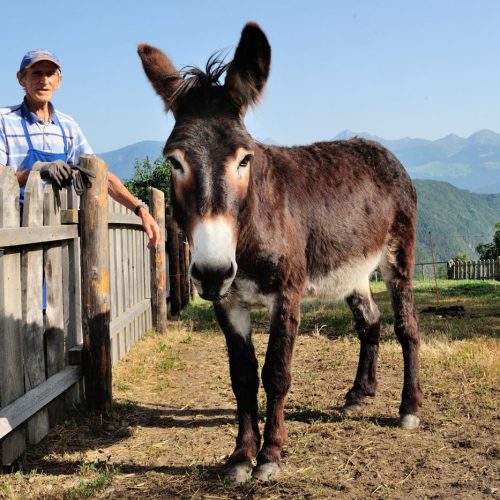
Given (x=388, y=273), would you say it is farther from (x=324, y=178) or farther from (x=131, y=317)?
(x=131, y=317)

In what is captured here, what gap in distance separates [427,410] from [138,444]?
221 cm

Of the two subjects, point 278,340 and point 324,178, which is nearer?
point 278,340

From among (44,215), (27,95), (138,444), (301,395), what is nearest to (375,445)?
(301,395)

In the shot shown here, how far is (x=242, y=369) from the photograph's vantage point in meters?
3.31

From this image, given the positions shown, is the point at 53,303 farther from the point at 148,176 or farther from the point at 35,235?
the point at 148,176

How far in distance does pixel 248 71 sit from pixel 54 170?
1.61m

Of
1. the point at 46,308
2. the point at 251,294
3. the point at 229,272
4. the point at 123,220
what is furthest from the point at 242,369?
the point at 123,220

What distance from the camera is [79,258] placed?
443 centimetres

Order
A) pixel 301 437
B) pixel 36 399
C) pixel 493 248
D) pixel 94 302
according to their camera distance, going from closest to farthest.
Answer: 1. pixel 36 399
2. pixel 301 437
3. pixel 94 302
4. pixel 493 248

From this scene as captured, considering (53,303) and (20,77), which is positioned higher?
(20,77)

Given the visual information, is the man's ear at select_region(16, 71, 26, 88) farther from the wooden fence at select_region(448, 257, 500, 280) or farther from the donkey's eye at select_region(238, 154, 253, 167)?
the wooden fence at select_region(448, 257, 500, 280)

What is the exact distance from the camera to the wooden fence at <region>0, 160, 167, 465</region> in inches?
126

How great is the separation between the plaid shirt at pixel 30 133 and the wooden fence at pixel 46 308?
0.24m

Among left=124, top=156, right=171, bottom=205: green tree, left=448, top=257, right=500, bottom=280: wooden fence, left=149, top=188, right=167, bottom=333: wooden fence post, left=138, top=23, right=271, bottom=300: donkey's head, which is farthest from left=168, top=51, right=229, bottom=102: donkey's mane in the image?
left=448, top=257, right=500, bottom=280: wooden fence
